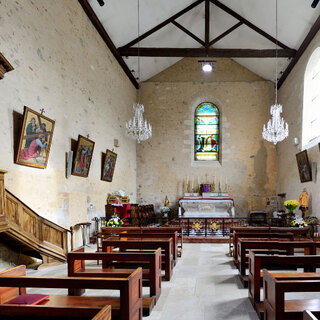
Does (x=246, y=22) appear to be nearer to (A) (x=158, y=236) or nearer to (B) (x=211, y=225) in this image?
(B) (x=211, y=225)

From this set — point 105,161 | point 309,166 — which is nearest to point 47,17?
point 105,161

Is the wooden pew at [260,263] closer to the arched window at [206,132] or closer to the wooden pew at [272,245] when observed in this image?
the wooden pew at [272,245]

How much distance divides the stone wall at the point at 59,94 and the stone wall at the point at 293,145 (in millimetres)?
6270

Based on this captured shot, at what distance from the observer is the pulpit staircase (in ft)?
16.5

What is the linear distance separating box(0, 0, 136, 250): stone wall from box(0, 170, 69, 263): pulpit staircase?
Answer: 474 mm

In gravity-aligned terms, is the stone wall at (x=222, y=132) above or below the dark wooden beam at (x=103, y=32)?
below

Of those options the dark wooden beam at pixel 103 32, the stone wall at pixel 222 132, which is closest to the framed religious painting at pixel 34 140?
the dark wooden beam at pixel 103 32

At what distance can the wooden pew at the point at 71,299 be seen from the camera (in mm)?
2178

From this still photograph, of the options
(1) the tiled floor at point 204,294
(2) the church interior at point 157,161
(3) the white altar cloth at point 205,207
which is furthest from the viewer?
(3) the white altar cloth at point 205,207

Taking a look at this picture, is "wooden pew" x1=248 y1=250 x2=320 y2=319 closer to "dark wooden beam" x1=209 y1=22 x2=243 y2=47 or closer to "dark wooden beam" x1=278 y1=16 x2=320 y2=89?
"dark wooden beam" x1=278 y1=16 x2=320 y2=89

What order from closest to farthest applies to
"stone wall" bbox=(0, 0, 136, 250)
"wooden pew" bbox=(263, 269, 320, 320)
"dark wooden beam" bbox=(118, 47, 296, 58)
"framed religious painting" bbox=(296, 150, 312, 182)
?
"wooden pew" bbox=(263, 269, 320, 320) < "stone wall" bbox=(0, 0, 136, 250) < "framed religious painting" bbox=(296, 150, 312, 182) < "dark wooden beam" bbox=(118, 47, 296, 58)

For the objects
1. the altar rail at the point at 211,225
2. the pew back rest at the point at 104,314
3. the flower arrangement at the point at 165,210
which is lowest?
the altar rail at the point at 211,225

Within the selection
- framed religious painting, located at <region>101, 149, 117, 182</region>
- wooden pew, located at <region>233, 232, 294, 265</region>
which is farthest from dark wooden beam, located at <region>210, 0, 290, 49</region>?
wooden pew, located at <region>233, 232, 294, 265</region>

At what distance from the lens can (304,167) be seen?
986 centimetres
